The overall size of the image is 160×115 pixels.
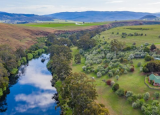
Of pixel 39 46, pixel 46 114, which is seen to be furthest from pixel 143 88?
pixel 39 46

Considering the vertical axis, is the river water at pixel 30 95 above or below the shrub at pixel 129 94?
below

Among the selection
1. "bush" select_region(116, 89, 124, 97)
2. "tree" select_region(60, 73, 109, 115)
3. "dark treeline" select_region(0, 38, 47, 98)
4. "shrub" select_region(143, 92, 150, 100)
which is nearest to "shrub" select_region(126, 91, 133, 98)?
"bush" select_region(116, 89, 124, 97)

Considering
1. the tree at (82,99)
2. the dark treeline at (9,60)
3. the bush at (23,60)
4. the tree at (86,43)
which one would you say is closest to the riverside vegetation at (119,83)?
the tree at (82,99)

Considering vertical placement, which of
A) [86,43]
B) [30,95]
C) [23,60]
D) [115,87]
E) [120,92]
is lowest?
[30,95]

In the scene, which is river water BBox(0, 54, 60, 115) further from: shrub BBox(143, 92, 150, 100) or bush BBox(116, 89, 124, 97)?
shrub BBox(143, 92, 150, 100)

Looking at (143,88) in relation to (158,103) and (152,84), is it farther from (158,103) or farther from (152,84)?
(158,103)

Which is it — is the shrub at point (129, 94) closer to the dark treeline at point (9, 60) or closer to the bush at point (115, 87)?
the bush at point (115, 87)

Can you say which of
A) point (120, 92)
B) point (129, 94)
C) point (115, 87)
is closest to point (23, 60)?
point (115, 87)

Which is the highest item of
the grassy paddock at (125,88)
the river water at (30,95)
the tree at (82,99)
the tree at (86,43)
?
the tree at (86,43)

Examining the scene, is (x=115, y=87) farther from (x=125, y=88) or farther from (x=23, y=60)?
(x=23, y=60)
